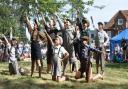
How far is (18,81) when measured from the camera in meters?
15.2

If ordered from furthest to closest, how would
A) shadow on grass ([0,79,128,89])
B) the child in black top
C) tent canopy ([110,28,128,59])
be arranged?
tent canopy ([110,28,128,59]) < the child in black top < shadow on grass ([0,79,128,89])

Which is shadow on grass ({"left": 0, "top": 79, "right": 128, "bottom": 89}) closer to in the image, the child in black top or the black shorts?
the child in black top

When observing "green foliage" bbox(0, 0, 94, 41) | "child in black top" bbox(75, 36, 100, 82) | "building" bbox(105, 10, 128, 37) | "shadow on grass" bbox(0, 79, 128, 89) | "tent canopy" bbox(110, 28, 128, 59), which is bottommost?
"shadow on grass" bbox(0, 79, 128, 89)

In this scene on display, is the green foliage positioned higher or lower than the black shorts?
higher

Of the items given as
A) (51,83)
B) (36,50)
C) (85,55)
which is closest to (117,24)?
(36,50)

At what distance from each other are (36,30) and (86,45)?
6.14 ft

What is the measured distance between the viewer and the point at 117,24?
98375 millimetres

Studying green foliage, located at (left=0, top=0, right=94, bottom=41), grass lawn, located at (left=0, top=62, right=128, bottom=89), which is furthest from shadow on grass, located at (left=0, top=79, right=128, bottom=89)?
green foliage, located at (left=0, top=0, right=94, bottom=41)

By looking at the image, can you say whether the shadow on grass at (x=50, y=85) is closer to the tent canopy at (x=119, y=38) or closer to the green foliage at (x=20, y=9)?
the green foliage at (x=20, y=9)

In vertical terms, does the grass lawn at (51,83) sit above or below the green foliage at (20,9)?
below

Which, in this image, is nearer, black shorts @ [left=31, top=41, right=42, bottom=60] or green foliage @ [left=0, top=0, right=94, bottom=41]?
black shorts @ [left=31, top=41, right=42, bottom=60]

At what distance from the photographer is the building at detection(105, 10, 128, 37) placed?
320 feet

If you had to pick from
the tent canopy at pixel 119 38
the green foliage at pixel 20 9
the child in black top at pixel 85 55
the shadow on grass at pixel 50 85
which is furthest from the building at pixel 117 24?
the shadow on grass at pixel 50 85

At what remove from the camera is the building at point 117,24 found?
97.6 meters
